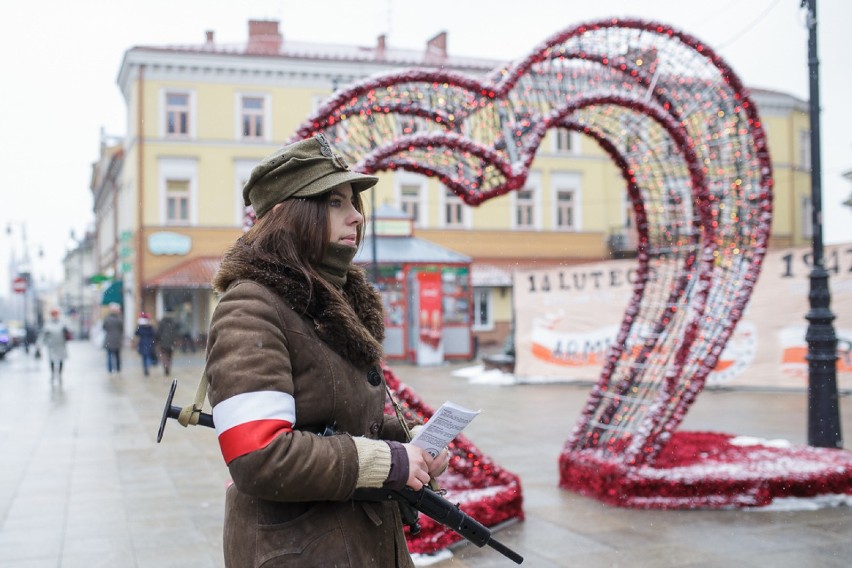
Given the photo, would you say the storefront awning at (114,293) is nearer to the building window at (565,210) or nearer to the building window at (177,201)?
the building window at (177,201)

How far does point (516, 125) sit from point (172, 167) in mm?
25743

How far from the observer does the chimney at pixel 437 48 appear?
34284mm

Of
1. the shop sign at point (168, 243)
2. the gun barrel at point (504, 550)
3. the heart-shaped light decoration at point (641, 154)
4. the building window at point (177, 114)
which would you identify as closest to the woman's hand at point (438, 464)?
the gun barrel at point (504, 550)

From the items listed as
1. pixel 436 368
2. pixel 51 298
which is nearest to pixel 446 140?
pixel 436 368

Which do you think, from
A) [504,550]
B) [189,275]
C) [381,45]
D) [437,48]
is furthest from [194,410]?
[437,48]

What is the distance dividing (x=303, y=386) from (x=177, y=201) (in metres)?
29.3

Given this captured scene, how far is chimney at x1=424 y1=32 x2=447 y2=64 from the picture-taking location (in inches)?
1350

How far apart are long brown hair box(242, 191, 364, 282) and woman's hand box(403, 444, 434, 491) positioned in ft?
1.71

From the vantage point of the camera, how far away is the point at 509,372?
57.8ft

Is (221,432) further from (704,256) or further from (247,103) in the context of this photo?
(247,103)

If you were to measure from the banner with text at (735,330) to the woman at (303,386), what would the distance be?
1046 cm

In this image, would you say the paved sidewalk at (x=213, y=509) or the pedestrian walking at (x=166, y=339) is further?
the pedestrian walking at (x=166, y=339)

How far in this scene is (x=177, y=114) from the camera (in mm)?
29672

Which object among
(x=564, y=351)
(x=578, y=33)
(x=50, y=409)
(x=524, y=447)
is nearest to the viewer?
(x=578, y=33)
